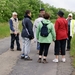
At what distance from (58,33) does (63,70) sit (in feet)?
6.23

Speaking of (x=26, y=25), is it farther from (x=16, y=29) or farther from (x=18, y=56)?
(x=16, y=29)

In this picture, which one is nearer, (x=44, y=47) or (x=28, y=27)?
(x=44, y=47)

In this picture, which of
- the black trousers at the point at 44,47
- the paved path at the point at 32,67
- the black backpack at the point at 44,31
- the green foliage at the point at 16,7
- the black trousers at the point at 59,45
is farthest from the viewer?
the green foliage at the point at 16,7

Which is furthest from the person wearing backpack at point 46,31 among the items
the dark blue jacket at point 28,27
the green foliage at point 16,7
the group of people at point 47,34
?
the green foliage at point 16,7

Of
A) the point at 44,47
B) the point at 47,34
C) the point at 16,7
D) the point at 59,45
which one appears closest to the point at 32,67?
the point at 44,47

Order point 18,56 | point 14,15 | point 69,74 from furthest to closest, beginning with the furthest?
point 14,15
point 18,56
point 69,74

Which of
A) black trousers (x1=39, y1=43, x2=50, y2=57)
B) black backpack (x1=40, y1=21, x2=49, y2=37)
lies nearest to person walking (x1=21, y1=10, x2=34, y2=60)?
black trousers (x1=39, y1=43, x2=50, y2=57)

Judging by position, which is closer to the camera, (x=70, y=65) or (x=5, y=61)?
(x=70, y=65)

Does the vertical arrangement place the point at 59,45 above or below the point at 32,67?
above

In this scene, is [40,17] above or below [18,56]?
above

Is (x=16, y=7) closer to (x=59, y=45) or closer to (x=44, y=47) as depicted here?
(x=59, y=45)

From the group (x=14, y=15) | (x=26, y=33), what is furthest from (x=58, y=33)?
(x=14, y=15)

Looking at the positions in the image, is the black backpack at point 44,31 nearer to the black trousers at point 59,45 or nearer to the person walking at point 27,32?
the black trousers at point 59,45

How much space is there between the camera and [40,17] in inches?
518
